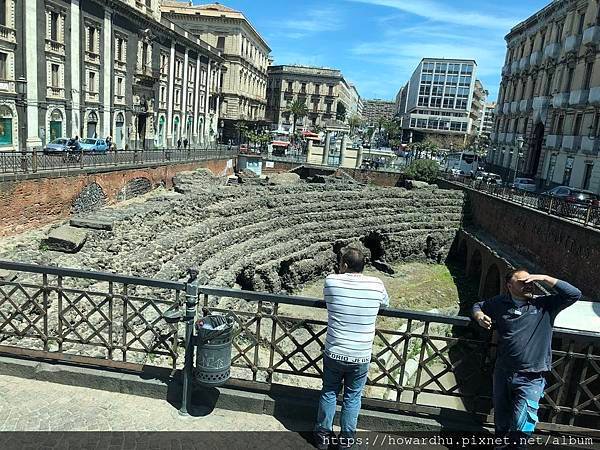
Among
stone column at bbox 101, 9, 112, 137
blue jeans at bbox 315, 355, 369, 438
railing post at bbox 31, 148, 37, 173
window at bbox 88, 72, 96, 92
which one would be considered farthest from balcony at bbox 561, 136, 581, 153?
blue jeans at bbox 315, 355, 369, 438

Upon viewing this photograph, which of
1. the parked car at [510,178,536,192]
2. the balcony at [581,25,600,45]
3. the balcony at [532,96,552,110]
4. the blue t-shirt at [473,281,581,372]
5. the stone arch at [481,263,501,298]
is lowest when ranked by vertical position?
the stone arch at [481,263,501,298]

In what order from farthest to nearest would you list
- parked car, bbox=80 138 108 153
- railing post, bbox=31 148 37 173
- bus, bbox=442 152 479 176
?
bus, bbox=442 152 479 176
parked car, bbox=80 138 108 153
railing post, bbox=31 148 37 173

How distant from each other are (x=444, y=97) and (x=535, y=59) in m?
52.7

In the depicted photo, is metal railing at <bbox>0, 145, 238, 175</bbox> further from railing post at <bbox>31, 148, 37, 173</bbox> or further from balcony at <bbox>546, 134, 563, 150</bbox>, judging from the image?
balcony at <bbox>546, 134, 563, 150</bbox>

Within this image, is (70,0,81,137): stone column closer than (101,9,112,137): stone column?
Yes

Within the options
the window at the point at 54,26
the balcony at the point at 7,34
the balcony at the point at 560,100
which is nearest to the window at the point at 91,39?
the window at the point at 54,26

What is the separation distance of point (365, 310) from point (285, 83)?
320ft

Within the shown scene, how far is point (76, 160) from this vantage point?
2033 centimetres

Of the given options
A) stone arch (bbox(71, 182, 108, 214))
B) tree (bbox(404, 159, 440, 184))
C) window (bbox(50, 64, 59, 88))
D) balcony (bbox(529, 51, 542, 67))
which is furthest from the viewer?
balcony (bbox(529, 51, 542, 67))

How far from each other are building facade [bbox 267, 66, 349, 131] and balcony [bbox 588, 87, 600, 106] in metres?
65.4

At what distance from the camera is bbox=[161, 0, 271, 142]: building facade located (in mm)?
63406

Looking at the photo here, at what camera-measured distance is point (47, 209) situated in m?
18.1

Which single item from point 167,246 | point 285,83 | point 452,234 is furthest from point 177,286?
point 285,83

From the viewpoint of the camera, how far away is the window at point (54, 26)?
29.4 m
